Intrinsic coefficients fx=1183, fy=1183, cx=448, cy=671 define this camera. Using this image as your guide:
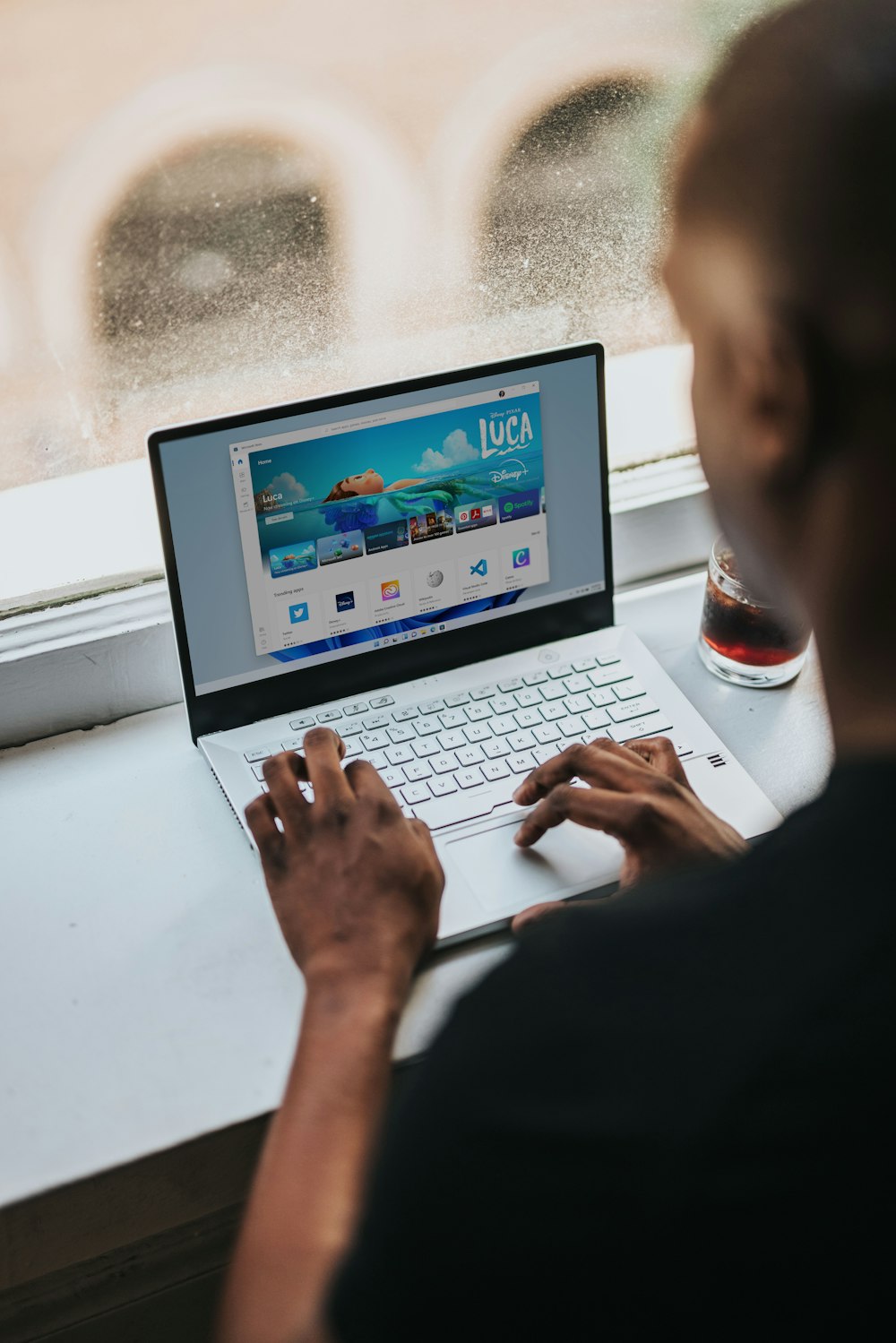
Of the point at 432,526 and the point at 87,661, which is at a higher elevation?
the point at 432,526

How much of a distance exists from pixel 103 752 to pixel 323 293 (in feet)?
1.44

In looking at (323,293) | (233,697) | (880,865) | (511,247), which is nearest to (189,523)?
(233,697)

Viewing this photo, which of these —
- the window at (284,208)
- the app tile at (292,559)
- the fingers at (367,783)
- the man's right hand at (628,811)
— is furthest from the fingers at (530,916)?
the window at (284,208)

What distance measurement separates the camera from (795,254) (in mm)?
541

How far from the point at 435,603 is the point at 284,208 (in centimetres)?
35

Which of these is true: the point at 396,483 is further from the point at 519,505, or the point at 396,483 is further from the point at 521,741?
the point at 521,741

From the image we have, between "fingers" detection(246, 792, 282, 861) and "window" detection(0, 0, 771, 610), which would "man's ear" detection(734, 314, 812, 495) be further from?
"window" detection(0, 0, 771, 610)

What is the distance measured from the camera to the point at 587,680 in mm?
1028

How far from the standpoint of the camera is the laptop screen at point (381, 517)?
0.90 metres

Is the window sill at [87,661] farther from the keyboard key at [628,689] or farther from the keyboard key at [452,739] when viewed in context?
the keyboard key at [628,689]

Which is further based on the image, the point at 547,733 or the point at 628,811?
the point at 547,733

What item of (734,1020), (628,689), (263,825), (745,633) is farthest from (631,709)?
(734,1020)

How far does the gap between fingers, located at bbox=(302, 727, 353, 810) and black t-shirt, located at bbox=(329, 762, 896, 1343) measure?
341 mm

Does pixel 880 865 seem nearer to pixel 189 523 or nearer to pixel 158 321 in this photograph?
pixel 189 523
